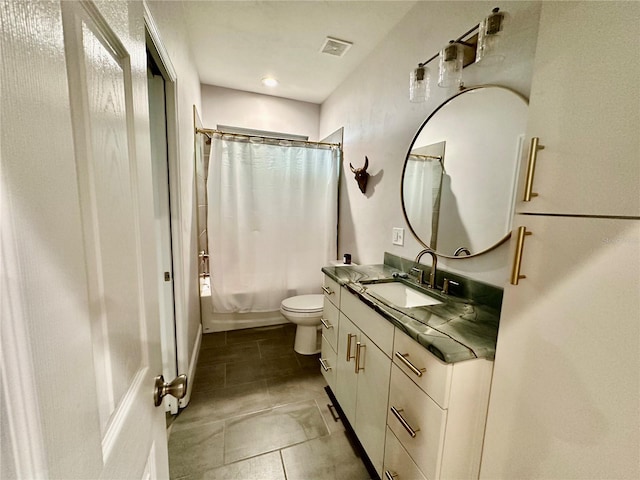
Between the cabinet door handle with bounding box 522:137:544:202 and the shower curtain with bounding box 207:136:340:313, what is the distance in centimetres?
206

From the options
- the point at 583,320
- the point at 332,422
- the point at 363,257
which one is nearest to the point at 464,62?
the point at 583,320

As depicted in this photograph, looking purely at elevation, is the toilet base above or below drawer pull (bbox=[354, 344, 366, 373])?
below

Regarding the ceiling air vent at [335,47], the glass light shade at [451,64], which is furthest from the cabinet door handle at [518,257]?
the ceiling air vent at [335,47]

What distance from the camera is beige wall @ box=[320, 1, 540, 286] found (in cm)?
110

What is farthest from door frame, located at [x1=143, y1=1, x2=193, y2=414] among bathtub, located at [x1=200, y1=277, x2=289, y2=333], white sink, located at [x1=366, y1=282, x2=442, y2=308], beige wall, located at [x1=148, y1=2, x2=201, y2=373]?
white sink, located at [x1=366, y1=282, x2=442, y2=308]

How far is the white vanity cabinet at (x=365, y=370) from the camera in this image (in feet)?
3.79

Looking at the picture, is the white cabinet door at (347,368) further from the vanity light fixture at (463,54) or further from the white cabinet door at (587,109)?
the vanity light fixture at (463,54)

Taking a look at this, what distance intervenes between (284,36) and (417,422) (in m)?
2.46

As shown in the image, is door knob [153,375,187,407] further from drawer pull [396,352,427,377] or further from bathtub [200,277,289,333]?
bathtub [200,277,289,333]

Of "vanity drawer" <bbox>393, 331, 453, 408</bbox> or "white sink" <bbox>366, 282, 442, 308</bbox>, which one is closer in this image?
"vanity drawer" <bbox>393, 331, 453, 408</bbox>

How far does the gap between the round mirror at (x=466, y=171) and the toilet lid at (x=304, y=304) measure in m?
1.08

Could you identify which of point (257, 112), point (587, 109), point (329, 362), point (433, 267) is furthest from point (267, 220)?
point (587, 109)

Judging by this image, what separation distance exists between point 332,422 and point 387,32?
8.69 ft

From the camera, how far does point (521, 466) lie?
2.52ft
